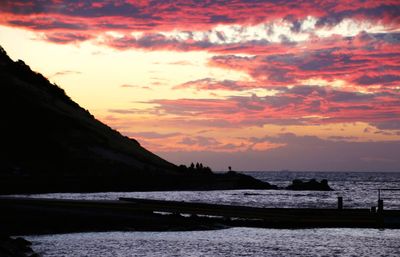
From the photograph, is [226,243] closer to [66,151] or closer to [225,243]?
[225,243]

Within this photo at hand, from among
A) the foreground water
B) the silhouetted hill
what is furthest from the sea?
the silhouetted hill

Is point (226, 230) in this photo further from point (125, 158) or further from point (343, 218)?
point (125, 158)

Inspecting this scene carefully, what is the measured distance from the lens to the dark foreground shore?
162ft

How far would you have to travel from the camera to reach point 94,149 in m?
150

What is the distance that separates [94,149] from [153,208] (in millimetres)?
97648

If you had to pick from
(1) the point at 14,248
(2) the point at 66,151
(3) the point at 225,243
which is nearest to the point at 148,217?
(3) the point at 225,243

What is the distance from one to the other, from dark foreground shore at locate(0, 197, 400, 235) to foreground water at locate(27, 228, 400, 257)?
1.01 m

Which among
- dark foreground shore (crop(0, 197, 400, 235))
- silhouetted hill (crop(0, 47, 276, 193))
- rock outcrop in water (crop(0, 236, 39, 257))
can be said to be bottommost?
rock outcrop in water (crop(0, 236, 39, 257))

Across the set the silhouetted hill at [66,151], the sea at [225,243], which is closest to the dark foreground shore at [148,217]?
the sea at [225,243]

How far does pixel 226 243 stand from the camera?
152 ft

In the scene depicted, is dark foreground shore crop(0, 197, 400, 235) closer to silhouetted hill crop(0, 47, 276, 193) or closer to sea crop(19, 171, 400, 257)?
sea crop(19, 171, 400, 257)

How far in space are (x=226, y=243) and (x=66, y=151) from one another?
103m

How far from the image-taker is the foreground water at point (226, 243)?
1656 inches

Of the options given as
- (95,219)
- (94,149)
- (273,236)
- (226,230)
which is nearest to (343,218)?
(273,236)
